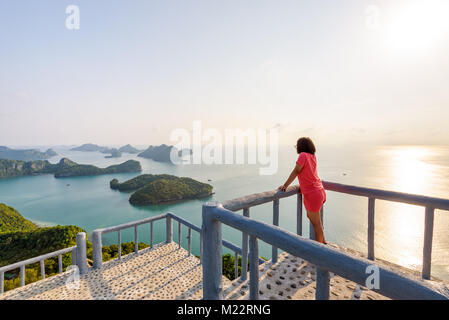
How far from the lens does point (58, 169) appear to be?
107312 mm

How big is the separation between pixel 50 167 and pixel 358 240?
135801 mm

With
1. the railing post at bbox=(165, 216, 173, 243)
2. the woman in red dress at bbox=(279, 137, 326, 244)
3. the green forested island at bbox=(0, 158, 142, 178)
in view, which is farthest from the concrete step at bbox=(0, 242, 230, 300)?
the green forested island at bbox=(0, 158, 142, 178)

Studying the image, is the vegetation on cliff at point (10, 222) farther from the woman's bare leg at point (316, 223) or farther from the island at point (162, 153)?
the island at point (162, 153)

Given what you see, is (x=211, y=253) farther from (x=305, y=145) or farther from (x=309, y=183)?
(x=305, y=145)

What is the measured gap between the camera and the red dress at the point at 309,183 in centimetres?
247

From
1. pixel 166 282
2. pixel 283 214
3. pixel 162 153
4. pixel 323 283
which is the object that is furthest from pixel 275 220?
pixel 162 153

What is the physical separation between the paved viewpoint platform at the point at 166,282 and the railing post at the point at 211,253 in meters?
0.51

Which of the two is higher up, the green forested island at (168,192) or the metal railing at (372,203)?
the metal railing at (372,203)

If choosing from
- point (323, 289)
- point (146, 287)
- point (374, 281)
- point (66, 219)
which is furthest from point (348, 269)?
point (66, 219)

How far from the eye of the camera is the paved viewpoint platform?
80.8 inches

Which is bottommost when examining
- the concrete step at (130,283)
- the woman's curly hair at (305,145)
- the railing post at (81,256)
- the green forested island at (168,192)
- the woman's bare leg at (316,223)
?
the green forested island at (168,192)

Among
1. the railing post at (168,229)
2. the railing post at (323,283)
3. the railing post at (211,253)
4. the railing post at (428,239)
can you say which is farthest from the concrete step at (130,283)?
the railing post at (323,283)

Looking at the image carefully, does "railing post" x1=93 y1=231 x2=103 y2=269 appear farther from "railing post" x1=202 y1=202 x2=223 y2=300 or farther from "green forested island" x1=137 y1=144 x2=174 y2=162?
"green forested island" x1=137 y1=144 x2=174 y2=162

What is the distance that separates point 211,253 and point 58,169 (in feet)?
443
